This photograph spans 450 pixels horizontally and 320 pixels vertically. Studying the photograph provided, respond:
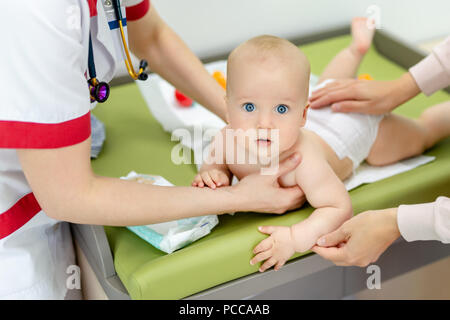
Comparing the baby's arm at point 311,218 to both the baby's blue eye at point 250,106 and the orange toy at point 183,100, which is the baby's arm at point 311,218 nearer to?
the baby's blue eye at point 250,106

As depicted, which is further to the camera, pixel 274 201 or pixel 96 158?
pixel 96 158

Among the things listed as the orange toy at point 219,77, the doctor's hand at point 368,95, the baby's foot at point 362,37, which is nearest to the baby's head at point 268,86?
the doctor's hand at point 368,95

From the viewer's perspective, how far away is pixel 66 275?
131 cm

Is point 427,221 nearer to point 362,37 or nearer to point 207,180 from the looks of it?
point 207,180

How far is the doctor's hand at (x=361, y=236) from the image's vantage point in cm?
107

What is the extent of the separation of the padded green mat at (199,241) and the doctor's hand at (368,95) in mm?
171

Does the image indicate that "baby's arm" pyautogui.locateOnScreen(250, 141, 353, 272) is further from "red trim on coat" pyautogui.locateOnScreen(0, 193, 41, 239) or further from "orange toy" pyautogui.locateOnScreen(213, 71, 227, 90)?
"orange toy" pyautogui.locateOnScreen(213, 71, 227, 90)

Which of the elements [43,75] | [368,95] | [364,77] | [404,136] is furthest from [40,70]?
[364,77]

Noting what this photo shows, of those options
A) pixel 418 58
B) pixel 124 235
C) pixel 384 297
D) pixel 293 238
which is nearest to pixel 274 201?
pixel 293 238

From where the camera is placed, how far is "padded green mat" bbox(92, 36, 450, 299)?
104cm

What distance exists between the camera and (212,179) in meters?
1.17

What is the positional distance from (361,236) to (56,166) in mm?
557
